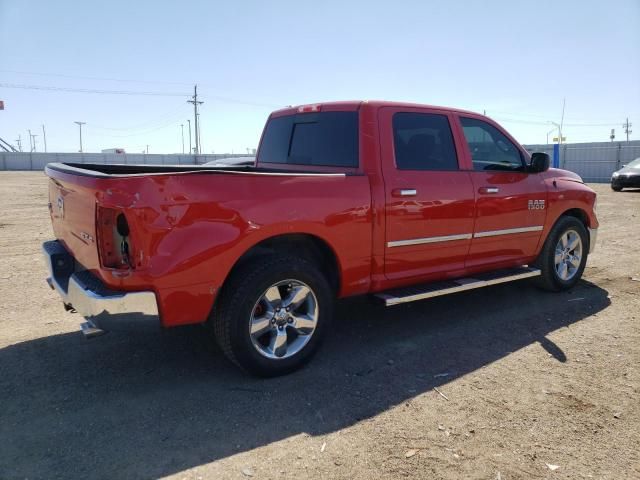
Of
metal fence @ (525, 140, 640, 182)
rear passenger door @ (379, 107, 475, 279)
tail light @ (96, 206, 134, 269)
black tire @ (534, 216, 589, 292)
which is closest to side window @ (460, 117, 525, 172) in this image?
rear passenger door @ (379, 107, 475, 279)

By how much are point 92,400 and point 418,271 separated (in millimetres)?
2676

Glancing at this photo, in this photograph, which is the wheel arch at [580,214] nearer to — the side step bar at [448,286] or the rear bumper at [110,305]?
the side step bar at [448,286]

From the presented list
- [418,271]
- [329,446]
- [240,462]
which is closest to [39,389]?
[240,462]

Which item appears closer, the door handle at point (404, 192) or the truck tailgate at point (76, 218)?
the truck tailgate at point (76, 218)

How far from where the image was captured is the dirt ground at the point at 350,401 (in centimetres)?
258

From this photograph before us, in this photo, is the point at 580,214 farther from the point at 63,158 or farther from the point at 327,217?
the point at 63,158

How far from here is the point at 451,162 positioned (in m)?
4.43

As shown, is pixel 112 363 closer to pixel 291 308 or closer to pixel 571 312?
pixel 291 308

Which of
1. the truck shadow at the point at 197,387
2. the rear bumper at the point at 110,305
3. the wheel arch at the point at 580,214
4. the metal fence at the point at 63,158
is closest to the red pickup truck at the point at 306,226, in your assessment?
the rear bumper at the point at 110,305

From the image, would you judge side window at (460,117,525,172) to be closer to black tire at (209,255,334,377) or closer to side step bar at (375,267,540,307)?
side step bar at (375,267,540,307)

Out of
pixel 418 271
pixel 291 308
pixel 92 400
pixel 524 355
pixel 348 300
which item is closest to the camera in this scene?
pixel 92 400

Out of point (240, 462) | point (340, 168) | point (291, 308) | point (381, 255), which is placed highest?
point (340, 168)

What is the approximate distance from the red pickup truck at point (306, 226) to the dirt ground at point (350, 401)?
427 mm

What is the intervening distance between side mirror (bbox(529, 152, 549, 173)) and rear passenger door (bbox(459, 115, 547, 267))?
3.1 inches
